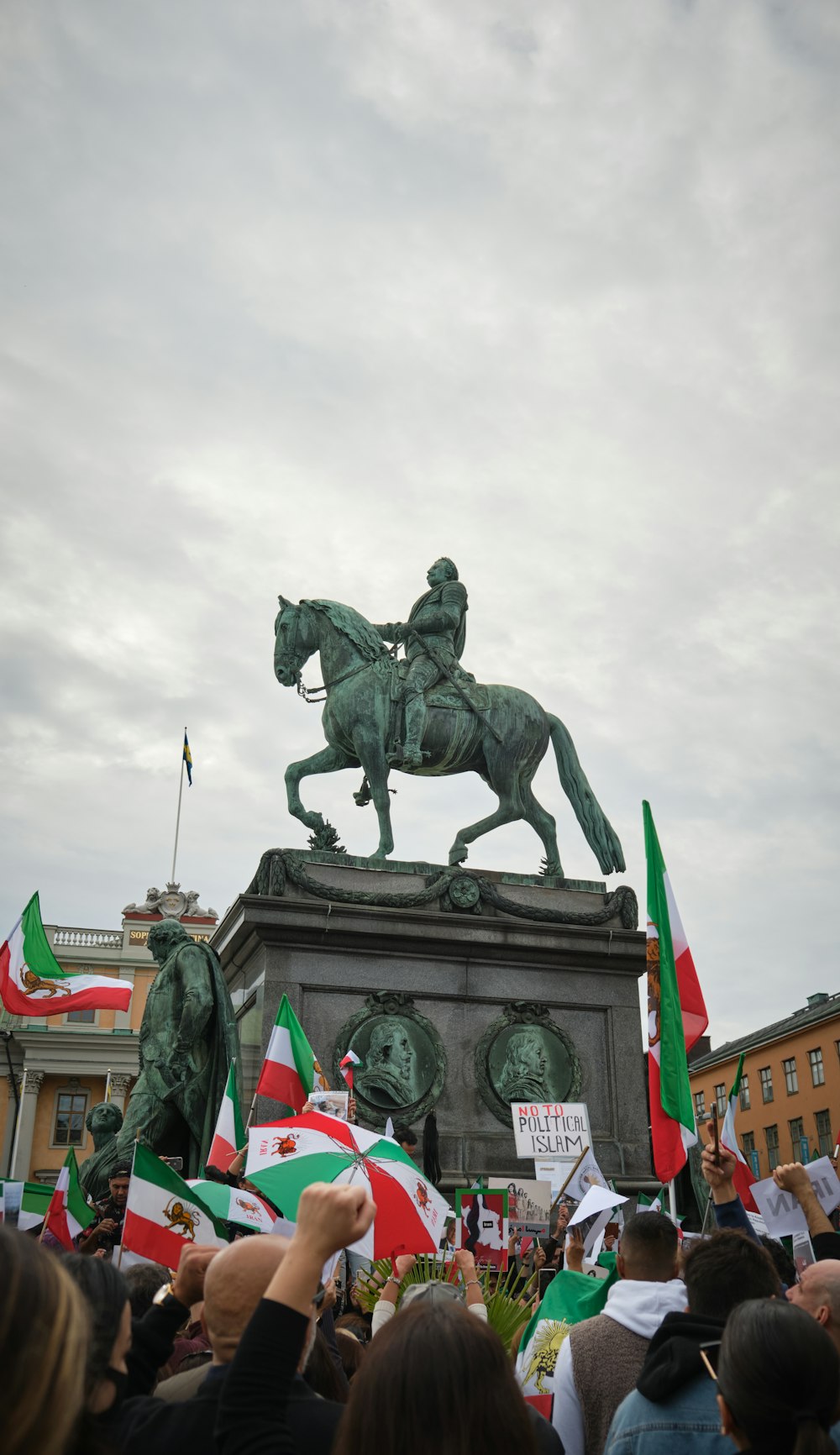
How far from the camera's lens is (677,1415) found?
3.40m

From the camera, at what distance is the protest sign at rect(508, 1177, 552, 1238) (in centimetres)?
1157

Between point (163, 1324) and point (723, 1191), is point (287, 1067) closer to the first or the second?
point (723, 1191)

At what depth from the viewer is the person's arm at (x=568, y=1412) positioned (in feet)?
13.7

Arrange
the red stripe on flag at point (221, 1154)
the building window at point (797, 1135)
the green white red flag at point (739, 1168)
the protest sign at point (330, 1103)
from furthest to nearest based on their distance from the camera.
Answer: the building window at point (797, 1135)
the protest sign at point (330, 1103)
the red stripe on flag at point (221, 1154)
the green white red flag at point (739, 1168)

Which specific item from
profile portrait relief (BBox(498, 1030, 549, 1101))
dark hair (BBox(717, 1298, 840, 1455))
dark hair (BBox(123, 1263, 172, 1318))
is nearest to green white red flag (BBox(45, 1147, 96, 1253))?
dark hair (BBox(123, 1263, 172, 1318))

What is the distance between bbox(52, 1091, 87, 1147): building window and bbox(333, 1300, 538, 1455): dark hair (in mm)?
63894

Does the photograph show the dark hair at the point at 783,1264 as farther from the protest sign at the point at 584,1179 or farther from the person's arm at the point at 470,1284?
the protest sign at the point at 584,1179

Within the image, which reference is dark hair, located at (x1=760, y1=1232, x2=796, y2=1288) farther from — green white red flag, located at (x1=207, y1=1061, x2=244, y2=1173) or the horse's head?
the horse's head

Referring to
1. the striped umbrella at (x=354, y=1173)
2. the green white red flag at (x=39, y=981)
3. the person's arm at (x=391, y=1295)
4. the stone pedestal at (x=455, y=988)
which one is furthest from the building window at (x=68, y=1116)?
the person's arm at (x=391, y=1295)

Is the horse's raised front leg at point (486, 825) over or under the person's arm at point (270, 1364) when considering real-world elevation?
over

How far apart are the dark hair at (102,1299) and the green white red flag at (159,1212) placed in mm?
3730

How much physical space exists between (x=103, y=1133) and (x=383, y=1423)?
11.9m

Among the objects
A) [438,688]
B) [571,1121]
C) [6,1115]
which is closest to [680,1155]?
[571,1121]

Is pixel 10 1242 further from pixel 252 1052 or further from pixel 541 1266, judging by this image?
pixel 252 1052
